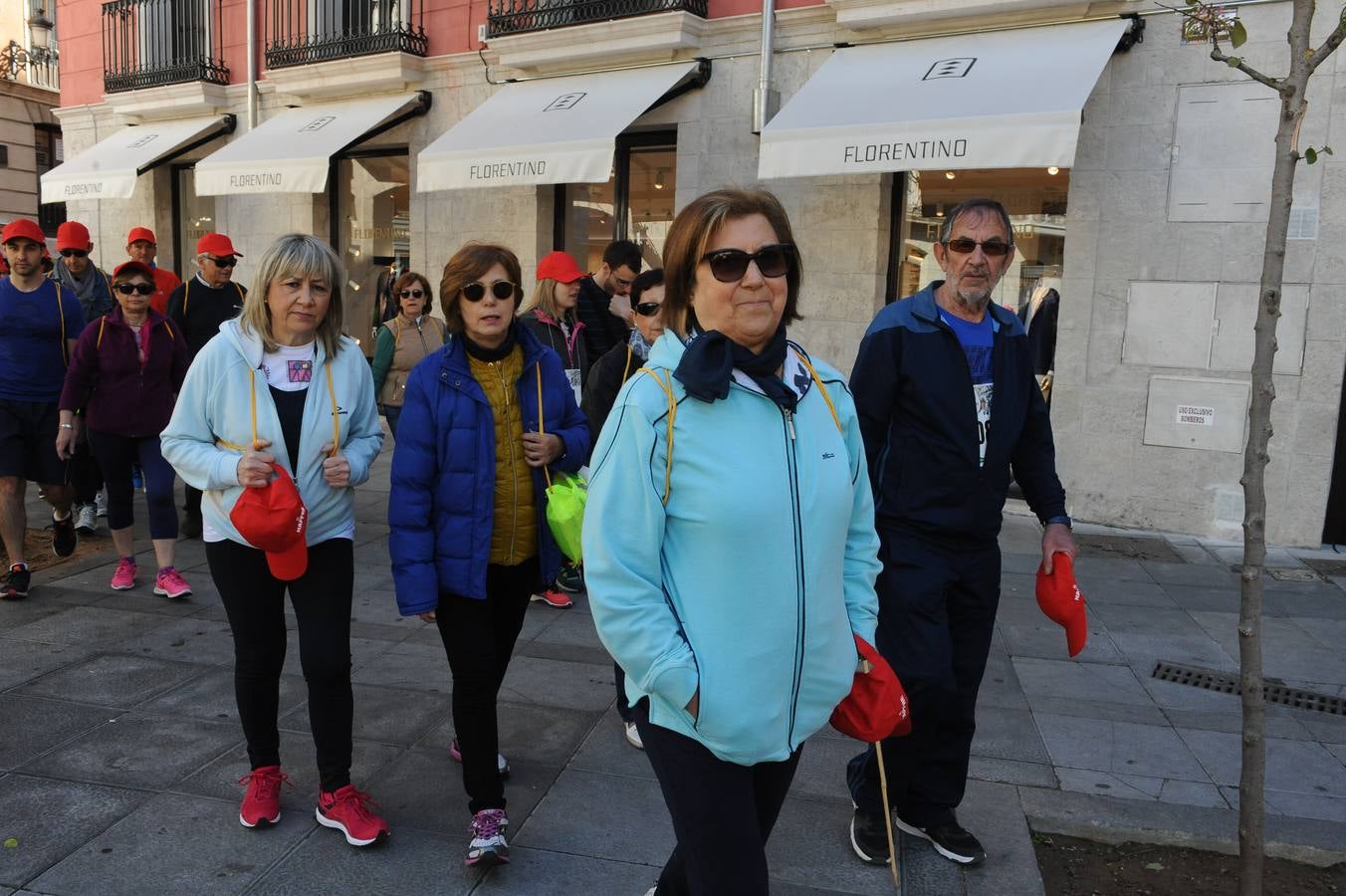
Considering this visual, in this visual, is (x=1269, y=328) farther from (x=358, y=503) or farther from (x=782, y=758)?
(x=358, y=503)

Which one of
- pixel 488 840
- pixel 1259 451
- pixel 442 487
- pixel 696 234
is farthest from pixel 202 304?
pixel 1259 451

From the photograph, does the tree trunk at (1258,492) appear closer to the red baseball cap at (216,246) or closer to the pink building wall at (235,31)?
the red baseball cap at (216,246)

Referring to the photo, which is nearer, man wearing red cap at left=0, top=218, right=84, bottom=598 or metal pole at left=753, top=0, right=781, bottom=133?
man wearing red cap at left=0, top=218, right=84, bottom=598

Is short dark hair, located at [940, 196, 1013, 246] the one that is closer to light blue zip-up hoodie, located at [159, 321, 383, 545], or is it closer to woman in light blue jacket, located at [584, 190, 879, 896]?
woman in light blue jacket, located at [584, 190, 879, 896]

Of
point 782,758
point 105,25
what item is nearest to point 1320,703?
point 782,758

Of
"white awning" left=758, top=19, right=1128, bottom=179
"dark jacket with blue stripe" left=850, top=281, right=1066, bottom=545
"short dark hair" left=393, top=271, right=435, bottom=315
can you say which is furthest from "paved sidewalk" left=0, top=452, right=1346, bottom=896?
"white awning" left=758, top=19, right=1128, bottom=179

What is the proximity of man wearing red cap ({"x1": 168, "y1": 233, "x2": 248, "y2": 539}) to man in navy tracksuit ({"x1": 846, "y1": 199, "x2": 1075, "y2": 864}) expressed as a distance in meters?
5.53

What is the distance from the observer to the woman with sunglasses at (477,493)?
3.09 metres

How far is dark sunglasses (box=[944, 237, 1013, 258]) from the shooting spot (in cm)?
309

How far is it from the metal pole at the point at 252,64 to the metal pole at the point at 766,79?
763 centimetres

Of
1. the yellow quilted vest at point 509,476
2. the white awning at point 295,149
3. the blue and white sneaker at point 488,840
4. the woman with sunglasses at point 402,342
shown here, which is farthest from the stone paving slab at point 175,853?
the white awning at point 295,149

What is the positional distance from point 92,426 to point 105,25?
13106 millimetres

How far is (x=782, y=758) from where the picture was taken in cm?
207

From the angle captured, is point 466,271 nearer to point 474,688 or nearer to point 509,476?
point 509,476
